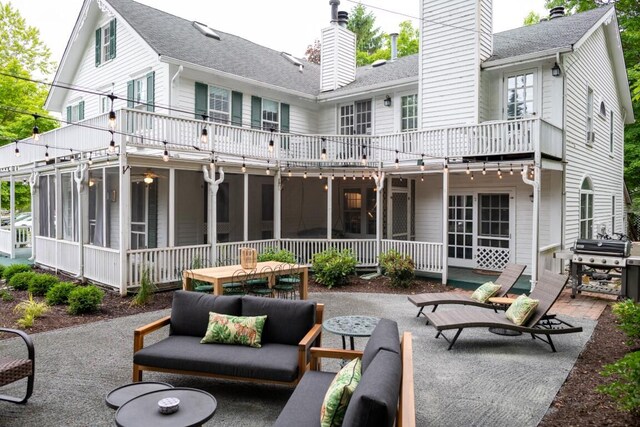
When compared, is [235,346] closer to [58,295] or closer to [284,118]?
[58,295]

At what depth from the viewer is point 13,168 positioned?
54.4 ft

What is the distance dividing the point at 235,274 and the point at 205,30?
1181cm

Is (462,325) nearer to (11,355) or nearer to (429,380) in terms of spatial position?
(429,380)

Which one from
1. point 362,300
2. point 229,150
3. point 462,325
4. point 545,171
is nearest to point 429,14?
point 545,171

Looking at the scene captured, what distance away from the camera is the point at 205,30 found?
53.6ft

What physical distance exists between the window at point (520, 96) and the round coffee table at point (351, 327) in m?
9.38

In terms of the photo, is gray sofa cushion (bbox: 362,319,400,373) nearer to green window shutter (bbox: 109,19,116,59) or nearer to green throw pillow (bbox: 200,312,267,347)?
green throw pillow (bbox: 200,312,267,347)

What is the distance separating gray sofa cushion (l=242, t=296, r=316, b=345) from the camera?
5.02 metres

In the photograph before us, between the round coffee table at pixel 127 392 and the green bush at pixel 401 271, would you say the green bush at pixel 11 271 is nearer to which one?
the green bush at pixel 401 271

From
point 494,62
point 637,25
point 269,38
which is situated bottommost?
point 494,62

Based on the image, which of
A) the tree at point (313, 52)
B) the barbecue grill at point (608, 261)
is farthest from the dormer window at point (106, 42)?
the tree at point (313, 52)

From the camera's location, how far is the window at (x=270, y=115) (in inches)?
596

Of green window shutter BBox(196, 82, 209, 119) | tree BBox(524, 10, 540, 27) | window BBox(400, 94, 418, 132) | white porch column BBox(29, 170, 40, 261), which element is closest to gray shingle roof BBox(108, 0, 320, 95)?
green window shutter BBox(196, 82, 209, 119)

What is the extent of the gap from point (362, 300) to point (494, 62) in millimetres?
7613
